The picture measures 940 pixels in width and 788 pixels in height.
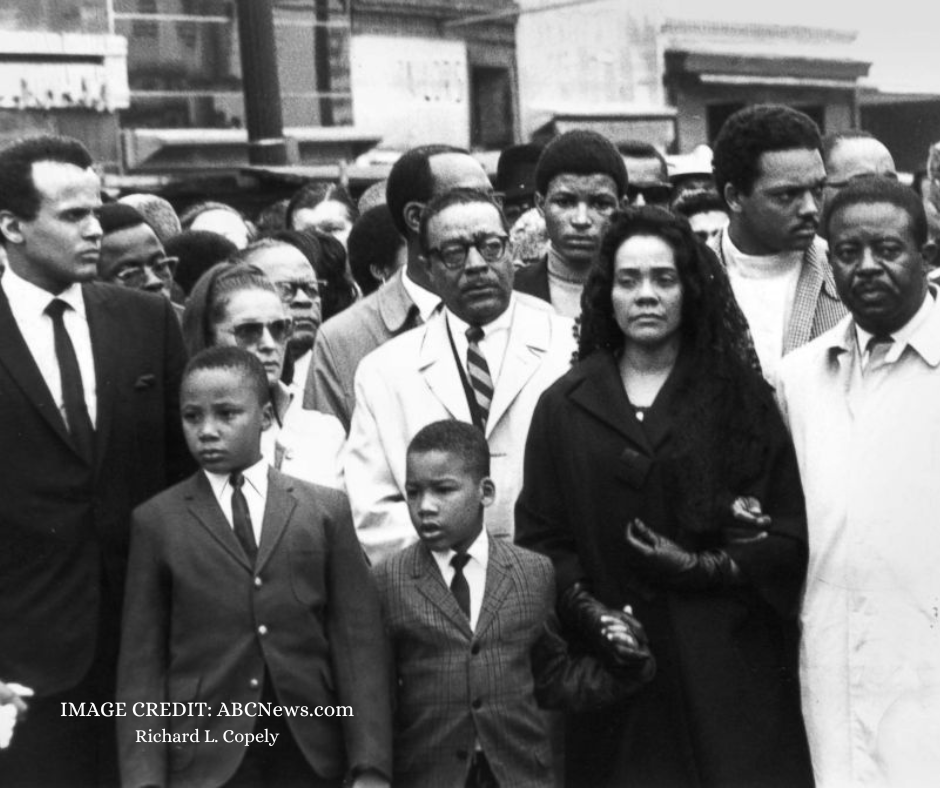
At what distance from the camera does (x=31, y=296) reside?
517cm

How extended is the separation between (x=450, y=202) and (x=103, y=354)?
1155 mm

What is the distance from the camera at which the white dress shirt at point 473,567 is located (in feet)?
16.3

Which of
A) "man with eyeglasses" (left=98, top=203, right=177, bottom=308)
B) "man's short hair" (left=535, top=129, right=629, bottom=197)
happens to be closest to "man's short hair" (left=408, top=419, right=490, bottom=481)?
"man's short hair" (left=535, top=129, right=629, bottom=197)

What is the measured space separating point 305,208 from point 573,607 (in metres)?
4.39

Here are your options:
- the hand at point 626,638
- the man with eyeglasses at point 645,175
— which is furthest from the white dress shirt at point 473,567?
the man with eyeglasses at point 645,175

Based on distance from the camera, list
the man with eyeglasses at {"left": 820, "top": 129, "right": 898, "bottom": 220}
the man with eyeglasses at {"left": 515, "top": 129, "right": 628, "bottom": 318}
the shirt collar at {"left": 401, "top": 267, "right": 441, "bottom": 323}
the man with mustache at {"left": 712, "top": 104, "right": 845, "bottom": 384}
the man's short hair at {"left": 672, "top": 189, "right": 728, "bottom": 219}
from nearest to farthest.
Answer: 1. the man with mustache at {"left": 712, "top": 104, "right": 845, "bottom": 384}
2. the shirt collar at {"left": 401, "top": 267, "right": 441, "bottom": 323}
3. the man with eyeglasses at {"left": 515, "top": 129, "right": 628, "bottom": 318}
4. the man with eyeglasses at {"left": 820, "top": 129, "right": 898, "bottom": 220}
5. the man's short hair at {"left": 672, "top": 189, "right": 728, "bottom": 219}

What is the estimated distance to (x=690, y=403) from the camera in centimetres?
500

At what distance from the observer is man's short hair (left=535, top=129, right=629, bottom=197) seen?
6418 mm

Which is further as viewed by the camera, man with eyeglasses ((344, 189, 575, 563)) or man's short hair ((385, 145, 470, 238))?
man's short hair ((385, 145, 470, 238))

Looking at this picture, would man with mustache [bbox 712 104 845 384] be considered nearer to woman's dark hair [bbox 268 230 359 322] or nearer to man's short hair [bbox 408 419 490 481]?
man's short hair [bbox 408 419 490 481]

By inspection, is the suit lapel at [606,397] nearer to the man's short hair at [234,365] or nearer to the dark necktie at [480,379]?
the dark necktie at [480,379]

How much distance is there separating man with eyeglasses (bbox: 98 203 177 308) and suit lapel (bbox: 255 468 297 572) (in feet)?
7.42

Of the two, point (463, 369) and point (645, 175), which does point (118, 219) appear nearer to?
point (463, 369)

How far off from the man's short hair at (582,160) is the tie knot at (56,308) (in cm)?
196
